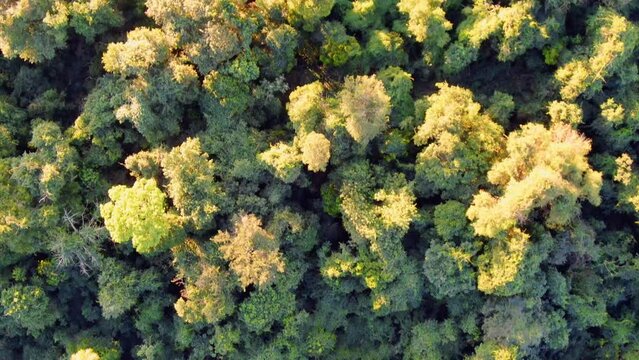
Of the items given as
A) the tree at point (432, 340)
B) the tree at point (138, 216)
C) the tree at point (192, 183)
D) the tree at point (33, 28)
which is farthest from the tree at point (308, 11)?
the tree at point (432, 340)

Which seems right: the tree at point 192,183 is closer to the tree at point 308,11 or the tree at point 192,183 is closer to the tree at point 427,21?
the tree at point 308,11

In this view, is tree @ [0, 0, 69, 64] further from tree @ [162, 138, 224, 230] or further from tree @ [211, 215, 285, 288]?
tree @ [211, 215, 285, 288]

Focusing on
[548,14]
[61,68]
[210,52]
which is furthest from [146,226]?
[548,14]

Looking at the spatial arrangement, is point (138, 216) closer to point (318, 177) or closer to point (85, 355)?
point (85, 355)

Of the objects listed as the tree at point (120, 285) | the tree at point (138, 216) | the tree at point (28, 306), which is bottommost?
the tree at point (28, 306)

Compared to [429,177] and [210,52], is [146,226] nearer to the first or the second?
[210,52]

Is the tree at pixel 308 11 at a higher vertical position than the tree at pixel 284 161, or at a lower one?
higher

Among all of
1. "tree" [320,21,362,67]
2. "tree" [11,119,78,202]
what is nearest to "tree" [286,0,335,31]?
"tree" [320,21,362,67]
